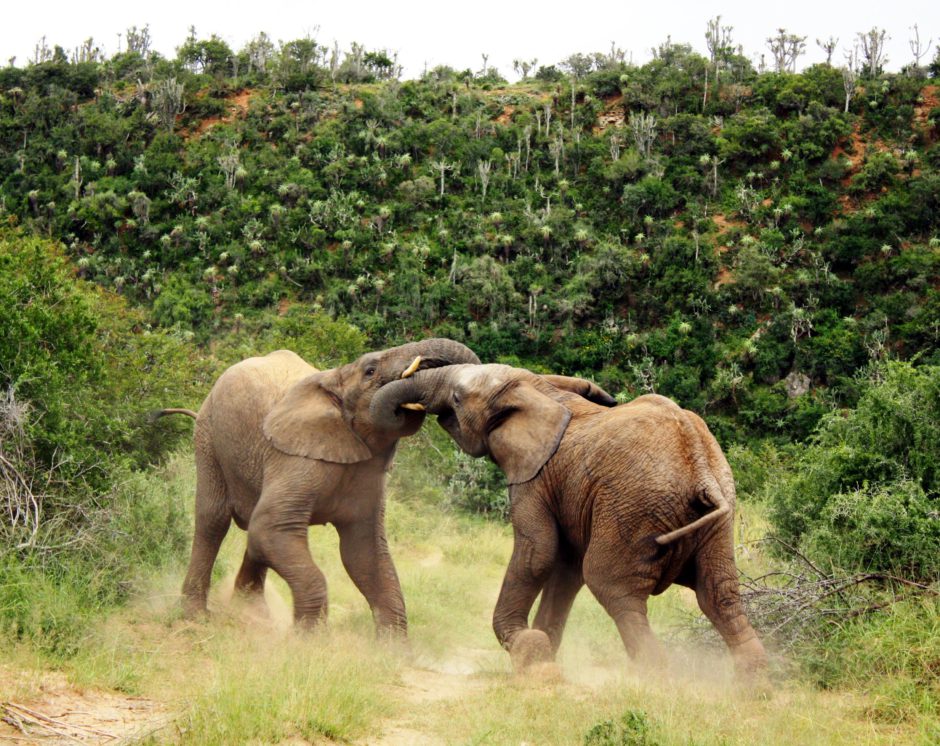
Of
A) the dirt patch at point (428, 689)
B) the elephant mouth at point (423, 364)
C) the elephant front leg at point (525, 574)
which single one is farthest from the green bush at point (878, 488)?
the elephant mouth at point (423, 364)

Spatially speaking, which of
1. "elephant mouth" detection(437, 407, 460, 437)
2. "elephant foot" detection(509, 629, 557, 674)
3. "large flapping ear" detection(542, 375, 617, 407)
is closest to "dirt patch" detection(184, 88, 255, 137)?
"elephant mouth" detection(437, 407, 460, 437)

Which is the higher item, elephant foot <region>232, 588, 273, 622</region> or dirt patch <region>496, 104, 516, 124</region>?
dirt patch <region>496, 104, 516, 124</region>

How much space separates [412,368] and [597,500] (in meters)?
2.17

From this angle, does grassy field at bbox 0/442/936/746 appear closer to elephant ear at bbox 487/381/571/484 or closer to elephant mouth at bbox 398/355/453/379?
elephant ear at bbox 487/381/571/484

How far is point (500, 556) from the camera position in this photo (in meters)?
15.5

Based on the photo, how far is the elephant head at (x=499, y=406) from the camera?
29.3ft

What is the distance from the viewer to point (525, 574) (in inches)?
349

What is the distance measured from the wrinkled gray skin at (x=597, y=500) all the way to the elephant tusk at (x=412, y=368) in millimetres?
142

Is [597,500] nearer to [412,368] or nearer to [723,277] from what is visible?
[412,368]

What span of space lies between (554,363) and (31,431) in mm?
34401

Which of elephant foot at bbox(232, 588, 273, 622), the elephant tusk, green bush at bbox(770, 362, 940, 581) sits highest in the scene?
the elephant tusk

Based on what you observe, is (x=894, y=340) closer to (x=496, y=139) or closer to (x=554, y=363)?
(x=554, y=363)

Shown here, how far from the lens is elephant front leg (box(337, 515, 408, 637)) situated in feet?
33.8

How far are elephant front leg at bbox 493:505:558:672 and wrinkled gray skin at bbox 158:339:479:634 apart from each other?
1546 millimetres
